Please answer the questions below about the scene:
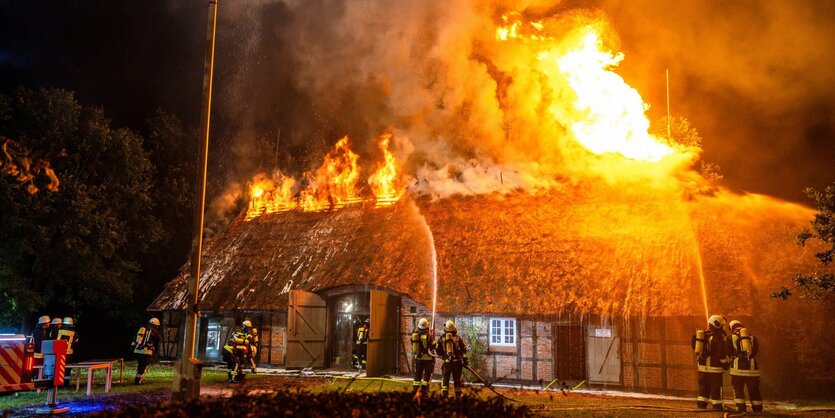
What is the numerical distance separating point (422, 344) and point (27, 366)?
28.3 ft

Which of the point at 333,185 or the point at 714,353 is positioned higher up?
the point at 333,185

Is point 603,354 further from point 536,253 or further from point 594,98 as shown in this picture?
point 594,98

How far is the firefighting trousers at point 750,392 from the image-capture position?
41.2ft

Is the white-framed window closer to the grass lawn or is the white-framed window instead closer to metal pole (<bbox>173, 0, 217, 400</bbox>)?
the grass lawn

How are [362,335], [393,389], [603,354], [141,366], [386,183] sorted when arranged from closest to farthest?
1. [393,389]
2. [141,366]
3. [603,354]
4. [362,335]
5. [386,183]

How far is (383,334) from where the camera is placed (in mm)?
19438

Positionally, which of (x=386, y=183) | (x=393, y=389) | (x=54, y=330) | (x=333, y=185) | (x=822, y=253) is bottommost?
(x=393, y=389)

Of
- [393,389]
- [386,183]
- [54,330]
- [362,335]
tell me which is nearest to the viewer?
[393,389]

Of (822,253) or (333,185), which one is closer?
(822,253)

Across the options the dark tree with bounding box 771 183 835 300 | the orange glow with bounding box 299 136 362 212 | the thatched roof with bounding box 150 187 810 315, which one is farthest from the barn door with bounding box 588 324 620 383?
the orange glow with bounding box 299 136 362 212

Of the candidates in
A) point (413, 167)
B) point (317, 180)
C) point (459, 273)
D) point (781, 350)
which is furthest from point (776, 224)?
point (317, 180)

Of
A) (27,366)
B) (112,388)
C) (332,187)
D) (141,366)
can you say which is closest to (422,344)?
(141,366)

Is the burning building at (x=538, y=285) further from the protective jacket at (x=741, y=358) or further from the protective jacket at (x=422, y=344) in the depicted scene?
the protective jacket at (x=422, y=344)

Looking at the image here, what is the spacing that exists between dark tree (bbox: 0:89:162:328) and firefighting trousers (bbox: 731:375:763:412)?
88.0 ft
